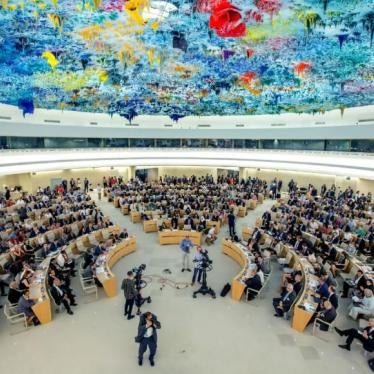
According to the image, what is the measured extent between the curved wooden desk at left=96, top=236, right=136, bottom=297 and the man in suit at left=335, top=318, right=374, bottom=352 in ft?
22.2

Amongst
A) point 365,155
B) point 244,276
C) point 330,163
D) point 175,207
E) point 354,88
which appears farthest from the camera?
point 330,163

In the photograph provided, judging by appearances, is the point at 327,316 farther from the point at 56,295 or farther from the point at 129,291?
the point at 56,295

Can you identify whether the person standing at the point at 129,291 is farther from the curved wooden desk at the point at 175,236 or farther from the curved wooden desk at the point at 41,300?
the curved wooden desk at the point at 175,236

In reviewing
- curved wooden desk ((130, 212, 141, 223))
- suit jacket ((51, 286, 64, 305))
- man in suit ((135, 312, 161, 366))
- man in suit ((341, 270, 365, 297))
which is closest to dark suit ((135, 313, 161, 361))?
man in suit ((135, 312, 161, 366))

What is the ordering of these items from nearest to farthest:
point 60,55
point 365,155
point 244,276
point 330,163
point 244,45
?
point 244,276, point 244,45, point 60,55, point 365,155, point 330,163

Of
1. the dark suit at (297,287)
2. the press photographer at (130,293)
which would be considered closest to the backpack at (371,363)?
the dark suit at (297,287)

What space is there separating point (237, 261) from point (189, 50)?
28.3 feet

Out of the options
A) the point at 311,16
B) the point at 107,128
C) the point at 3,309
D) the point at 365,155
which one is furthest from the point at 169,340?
the point at 107,128

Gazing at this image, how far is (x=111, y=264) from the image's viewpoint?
11.4 metres

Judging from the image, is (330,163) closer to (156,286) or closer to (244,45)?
(244,45)

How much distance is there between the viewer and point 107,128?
25312mm

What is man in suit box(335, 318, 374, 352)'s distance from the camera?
6551mm

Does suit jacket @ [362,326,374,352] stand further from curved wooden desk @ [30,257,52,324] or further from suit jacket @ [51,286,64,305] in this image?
curved wooden desk @ [30,257,52,324]

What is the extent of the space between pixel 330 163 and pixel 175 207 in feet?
43.1
